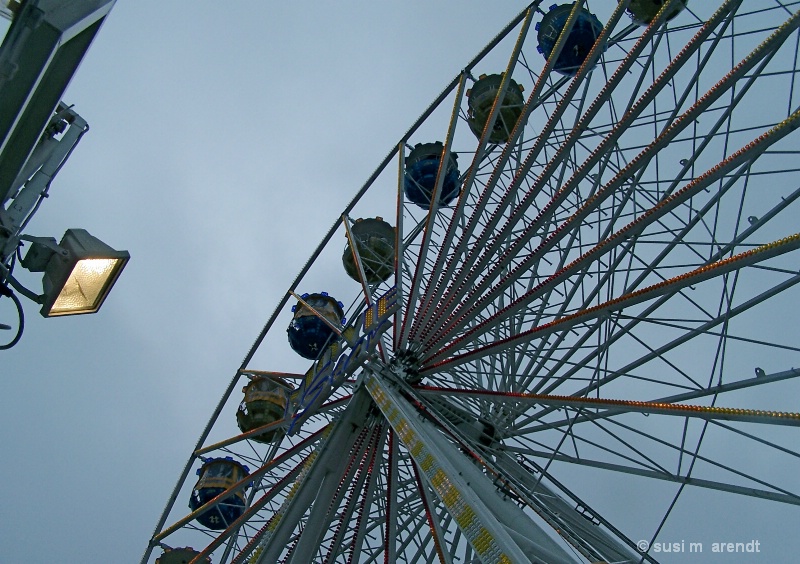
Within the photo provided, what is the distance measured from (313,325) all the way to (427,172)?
15.6 ft

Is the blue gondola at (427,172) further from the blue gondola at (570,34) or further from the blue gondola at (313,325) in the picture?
the blue gondola at (313,325)

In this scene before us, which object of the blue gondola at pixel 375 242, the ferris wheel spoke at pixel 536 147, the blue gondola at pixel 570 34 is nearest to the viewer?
the ferris wheel spoke at pixel 536 147

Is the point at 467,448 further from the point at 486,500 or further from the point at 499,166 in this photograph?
the point at 499,166

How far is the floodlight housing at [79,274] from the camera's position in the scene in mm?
3115

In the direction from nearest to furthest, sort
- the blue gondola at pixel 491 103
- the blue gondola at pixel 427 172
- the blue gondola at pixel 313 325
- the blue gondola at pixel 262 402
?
the blue gondola at pixel 491 103
the blue gondola at pixel 427 172
the blue gondola at pixel 262 402
the blue gondola at pixel 313 325

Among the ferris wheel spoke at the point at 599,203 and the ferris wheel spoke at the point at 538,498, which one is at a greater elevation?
the ferris wheel spoke at the point at 599,203

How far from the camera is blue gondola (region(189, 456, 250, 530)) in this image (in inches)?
609

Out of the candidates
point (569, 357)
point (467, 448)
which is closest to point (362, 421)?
point (467, 448)

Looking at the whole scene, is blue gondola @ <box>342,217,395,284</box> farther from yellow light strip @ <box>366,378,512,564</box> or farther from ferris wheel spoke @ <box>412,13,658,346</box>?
yellow light strip @ <box>366,378,512,564</box>

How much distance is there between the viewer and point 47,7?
9.10 feet

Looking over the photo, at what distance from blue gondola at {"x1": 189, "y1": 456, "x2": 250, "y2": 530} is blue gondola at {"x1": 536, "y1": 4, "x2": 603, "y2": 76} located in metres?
11.9

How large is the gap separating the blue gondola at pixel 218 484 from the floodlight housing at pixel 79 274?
13.0 m

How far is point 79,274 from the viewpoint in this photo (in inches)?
125

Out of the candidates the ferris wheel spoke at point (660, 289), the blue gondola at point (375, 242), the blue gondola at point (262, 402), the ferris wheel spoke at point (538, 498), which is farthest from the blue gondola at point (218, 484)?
the ferris wheel spoke at point (660, 289)
